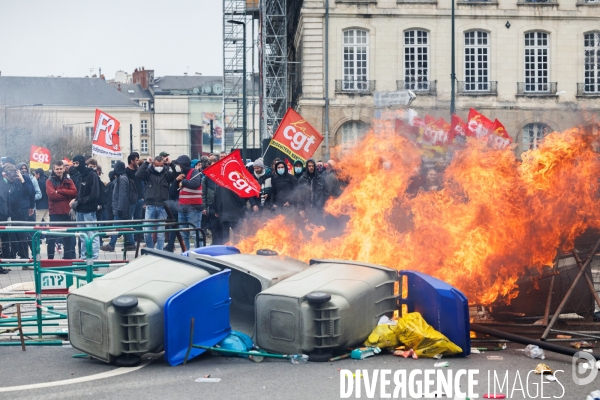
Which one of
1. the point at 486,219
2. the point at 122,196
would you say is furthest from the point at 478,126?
the point at 486,219

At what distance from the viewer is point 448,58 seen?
39.6 m

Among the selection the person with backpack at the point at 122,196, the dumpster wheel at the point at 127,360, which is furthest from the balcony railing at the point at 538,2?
the dumpster wheel at the point at 127,360

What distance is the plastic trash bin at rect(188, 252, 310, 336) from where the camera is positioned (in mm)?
8242

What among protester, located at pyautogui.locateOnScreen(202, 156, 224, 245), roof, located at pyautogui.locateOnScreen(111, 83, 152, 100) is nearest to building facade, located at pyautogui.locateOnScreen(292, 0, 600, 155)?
protester, located at pyautogui.locateOnScreen(202, 156, 224, 245)

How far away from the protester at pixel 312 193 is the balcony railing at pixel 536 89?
90.3ft

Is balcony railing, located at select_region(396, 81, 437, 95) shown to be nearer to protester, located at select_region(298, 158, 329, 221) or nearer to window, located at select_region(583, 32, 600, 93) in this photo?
window, located at select_region(583, 32, 600, 93)

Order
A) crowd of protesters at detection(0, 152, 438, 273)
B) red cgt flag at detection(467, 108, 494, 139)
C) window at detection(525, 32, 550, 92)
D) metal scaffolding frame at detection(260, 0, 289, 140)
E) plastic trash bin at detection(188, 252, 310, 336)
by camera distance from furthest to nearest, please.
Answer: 1. metal scaffolding frame at detection(260, 0, 289, 140)
2. window at detection(525, 32, 550, 92)
3. red cgt flag at detection(467, 108, 494, 139)
4. crowd of protesters at detection(0, 152, 438, 273)
5. plastic trash bin at detection(188, 252, 310, 336)

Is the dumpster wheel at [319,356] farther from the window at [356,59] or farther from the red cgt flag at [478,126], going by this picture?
the window at [356,59]

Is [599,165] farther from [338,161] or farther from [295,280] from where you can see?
[338,161]

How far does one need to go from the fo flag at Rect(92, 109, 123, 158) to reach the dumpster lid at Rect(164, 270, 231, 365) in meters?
14.2

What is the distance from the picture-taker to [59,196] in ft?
50.7

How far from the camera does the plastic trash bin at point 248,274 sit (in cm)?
824

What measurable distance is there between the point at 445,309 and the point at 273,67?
40.6m

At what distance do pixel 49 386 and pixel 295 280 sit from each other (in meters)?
2.41
